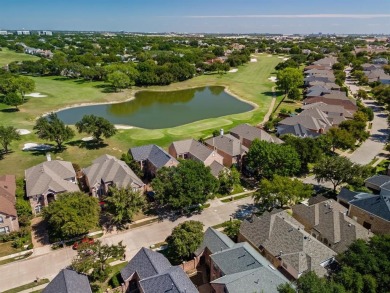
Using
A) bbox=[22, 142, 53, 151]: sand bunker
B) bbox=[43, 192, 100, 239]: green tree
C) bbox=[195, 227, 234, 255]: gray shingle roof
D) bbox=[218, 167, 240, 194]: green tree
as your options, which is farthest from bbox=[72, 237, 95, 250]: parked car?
bbox=[22, 142, 53, 151]: sand bunker

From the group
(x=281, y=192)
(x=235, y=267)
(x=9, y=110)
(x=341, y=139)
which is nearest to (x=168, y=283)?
(x=235, y=267)

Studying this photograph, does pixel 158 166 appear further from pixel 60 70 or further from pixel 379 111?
pixel 60 70

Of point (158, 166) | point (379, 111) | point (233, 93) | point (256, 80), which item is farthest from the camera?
point (256, 80)

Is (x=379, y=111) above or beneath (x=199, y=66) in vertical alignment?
beneath

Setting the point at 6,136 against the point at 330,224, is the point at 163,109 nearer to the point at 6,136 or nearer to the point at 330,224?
the point at 6,136

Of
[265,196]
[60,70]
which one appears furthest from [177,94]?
[265,196]

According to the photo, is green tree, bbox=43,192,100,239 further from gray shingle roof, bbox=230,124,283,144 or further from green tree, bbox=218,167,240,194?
gray shingle roof, bbox=230,124,283,144

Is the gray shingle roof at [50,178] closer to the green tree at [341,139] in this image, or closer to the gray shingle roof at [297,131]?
the gray shingle roof at [297,131]
